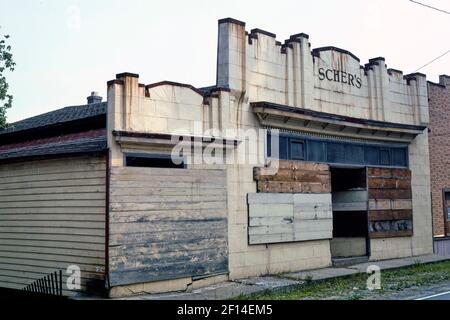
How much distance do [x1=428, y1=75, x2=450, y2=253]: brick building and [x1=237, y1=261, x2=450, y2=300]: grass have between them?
14.6 ft

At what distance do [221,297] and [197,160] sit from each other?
3611mm

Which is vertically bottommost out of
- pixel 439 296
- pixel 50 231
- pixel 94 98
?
pixel 439 296

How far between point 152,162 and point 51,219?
300cm

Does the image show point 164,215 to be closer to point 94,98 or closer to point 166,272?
point 166,272

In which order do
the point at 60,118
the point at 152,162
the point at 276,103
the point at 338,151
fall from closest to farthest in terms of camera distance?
the point at 152,162
the point at 276,103
the point at 338,151
the point at 60,118

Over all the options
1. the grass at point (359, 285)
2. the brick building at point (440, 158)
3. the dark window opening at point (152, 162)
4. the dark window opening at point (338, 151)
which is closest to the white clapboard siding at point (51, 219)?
the dark window opening at point (152, 162)

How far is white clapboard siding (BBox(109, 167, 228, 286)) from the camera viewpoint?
11.6 m

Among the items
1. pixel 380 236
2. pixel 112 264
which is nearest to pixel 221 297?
pixel 112 264

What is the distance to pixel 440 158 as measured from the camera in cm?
2161

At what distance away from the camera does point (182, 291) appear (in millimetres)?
12531

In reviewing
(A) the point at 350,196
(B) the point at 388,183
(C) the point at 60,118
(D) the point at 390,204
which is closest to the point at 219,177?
(A) the point at 350,196
